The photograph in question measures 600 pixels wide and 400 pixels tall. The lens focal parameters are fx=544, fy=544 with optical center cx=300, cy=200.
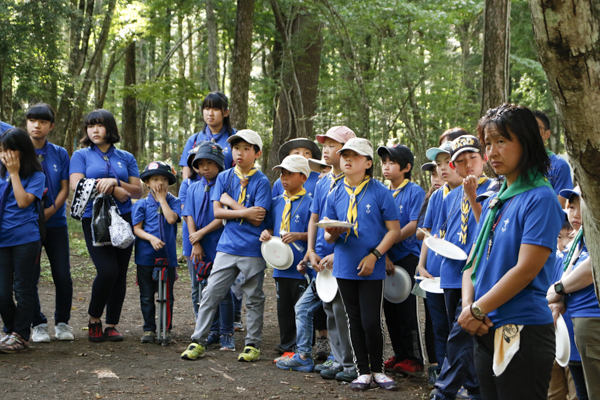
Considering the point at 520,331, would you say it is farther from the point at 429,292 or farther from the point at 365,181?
the point at 365,181

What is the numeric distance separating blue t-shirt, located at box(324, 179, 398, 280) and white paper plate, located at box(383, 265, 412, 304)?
18.2 inches

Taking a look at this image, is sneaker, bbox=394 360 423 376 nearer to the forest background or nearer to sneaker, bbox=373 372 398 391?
sneaker, bbox=373 372 398 391

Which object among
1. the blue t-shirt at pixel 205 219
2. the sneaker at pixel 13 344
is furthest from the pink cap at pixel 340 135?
the sneaker at pixel 13 344

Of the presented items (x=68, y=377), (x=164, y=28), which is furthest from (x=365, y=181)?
(x=164, y=28)

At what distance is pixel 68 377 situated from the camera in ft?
15.0

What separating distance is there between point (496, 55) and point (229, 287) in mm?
5896

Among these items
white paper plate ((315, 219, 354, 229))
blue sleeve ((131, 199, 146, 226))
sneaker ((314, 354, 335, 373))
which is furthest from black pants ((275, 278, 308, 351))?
blue sleeve ((131, 199, 146, 226))

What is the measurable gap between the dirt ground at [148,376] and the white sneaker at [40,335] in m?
0.08

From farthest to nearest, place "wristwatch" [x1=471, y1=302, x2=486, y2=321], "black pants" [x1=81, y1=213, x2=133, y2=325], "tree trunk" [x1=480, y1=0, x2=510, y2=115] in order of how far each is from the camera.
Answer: "tree trunk" [x1=480, y1=0, x2=510, y2=115]
"black pants" [x1=81, y1=213, x2=133, y2=325]
"wristwatch" [x1=471, y1=302, x2=486, y2=321]

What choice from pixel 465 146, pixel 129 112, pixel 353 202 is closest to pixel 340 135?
pixel 353 202

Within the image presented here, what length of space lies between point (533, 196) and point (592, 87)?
37.9 inches

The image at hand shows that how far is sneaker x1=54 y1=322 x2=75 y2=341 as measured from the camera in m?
5.71

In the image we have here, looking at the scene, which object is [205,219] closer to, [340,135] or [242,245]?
[242,245]

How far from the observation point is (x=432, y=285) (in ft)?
13.8
